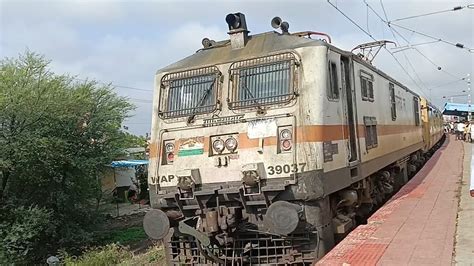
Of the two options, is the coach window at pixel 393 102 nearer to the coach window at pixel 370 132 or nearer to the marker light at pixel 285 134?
the coach window at pixel 370 132

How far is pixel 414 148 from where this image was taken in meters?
15.9

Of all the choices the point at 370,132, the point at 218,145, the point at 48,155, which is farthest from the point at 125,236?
the point at 218,145

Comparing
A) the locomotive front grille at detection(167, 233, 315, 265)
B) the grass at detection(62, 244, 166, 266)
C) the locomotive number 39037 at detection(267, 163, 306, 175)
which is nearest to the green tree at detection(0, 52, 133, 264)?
the grass at detection(62, 244, 166, 266)

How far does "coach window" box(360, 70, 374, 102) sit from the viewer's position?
333 inches

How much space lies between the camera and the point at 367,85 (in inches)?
348

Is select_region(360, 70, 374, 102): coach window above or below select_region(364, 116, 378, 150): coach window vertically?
above

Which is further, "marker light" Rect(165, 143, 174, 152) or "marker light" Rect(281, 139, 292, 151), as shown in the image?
"marker light" Rect(165, 143, 174, 152)

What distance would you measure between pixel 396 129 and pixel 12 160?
13194mm

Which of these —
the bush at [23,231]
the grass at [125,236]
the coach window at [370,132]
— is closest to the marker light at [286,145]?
the coach window at [370,132]

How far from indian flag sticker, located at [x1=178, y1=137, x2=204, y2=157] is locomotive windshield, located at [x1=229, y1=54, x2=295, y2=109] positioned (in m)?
0.67

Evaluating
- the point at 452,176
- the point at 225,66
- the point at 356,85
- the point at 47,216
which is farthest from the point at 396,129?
the point at 47,216

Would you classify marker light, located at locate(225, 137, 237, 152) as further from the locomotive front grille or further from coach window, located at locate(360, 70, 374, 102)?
coach window, located at locate(360, 70, 374, 102)

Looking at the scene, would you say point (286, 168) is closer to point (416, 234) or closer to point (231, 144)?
point (231, 144)

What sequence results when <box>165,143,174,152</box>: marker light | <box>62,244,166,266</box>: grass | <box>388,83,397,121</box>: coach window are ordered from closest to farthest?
<box>165,143,174,152</box>: marker light → <box>62,244,166,266</box>: grass → <box>388,83,397,121</box>: coach window
